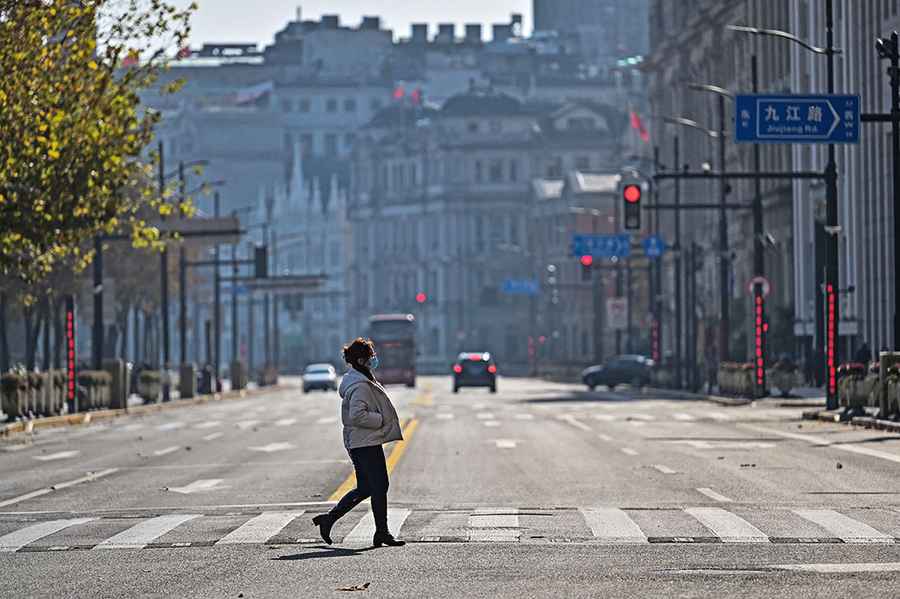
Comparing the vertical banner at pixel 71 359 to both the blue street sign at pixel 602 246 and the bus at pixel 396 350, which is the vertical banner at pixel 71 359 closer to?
the blue street sign at pixel 602 246

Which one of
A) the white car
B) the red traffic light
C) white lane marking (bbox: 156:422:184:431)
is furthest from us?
the white car

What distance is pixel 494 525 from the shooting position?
19719 mm

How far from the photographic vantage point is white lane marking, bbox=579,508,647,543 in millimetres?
18250

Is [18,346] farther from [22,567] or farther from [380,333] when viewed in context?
[22,567]

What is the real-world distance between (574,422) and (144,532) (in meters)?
29.3

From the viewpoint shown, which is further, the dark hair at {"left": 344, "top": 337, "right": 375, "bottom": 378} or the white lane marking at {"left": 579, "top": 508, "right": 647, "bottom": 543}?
the white lane marking at {"left": 579, "top": 508, "right": 647, "bottom": 543}

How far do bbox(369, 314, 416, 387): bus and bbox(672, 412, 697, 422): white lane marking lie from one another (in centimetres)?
6039

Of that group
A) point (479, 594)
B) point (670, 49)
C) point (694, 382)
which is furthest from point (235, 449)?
point (670, 49)

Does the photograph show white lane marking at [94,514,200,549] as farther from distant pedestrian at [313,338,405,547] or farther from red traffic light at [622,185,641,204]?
red traffic light at [622,185,641,204]

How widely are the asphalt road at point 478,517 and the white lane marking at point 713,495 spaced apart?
2 centimetres

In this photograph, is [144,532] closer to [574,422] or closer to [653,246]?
[574,422]

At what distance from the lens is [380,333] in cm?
11569

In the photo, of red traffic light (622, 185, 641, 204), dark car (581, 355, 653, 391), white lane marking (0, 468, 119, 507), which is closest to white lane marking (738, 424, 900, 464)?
white lane marking (0, 468, 119, 507)

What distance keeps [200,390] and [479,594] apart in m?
82.1
